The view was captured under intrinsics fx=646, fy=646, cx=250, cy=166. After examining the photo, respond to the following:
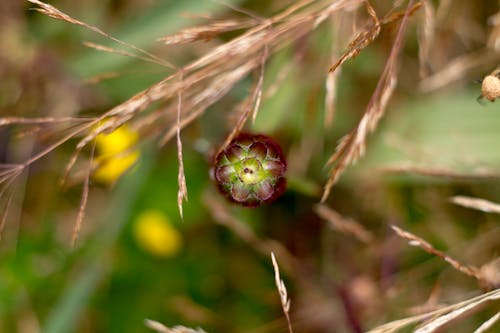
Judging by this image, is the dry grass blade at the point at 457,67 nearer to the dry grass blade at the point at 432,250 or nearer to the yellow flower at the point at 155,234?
the dry grass blade at the point at 432,250

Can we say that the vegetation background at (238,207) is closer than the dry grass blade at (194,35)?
No

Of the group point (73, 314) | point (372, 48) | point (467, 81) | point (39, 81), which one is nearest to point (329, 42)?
point (372, 48)

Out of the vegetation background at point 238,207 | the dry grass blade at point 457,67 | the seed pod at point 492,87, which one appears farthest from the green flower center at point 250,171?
the dry grass blade at point 457,67

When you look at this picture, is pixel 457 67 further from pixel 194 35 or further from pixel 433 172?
pixel 194 35

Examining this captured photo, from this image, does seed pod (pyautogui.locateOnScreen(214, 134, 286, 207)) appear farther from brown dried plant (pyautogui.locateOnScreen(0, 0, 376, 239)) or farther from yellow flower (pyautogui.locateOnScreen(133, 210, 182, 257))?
yellow flower (pyautogui.locateOnScreen(133, 210, 182, 257))

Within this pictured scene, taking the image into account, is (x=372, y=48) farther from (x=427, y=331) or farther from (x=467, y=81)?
(x=427, y=331)

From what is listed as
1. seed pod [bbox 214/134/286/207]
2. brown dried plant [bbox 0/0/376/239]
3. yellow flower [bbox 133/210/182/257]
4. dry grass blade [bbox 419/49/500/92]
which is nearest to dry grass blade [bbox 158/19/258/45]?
brown dried plant [bbox 0/0/376/239]

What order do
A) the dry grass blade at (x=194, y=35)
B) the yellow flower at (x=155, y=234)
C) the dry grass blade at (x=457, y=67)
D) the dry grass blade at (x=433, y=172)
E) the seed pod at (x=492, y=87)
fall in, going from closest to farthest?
the seed pod at (x=492, y=87), the dry grass blade at (x=194, y=35), the dry grass blade at (x=433, y=172), the dry grass blade at (x=457, y=67), the yellow flower at (x=155, y=234)
